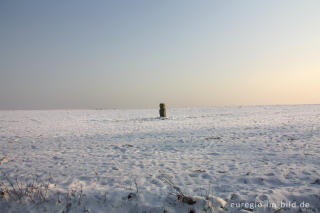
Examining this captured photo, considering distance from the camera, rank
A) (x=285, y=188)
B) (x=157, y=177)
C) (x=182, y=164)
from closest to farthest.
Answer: (x=285, y=188) < (x=157, y=177) < (x=182, y=164)

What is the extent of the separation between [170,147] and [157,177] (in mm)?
3252

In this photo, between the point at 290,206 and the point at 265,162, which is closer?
the point at 290,206

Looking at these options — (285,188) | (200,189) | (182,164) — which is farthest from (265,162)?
(200,189)

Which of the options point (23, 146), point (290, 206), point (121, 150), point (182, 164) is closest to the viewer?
point (290, 206)

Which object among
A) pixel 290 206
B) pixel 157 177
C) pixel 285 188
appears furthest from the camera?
pixel 157 177

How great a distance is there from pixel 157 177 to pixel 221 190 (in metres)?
1.54

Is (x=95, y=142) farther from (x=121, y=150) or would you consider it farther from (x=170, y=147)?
(x=170, y=147)

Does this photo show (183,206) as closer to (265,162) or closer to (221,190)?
(221,190)

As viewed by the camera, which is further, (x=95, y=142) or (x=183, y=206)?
(x=95, y=142)

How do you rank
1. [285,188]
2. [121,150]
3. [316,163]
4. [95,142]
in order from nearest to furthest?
[285,188], [316,163], [121,150], [95,142]

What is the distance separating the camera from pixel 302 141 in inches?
309

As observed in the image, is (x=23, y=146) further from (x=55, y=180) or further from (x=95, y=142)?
(x=55, y=180)

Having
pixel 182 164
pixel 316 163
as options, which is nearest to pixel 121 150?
pixel 182 164

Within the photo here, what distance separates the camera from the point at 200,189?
395cm
